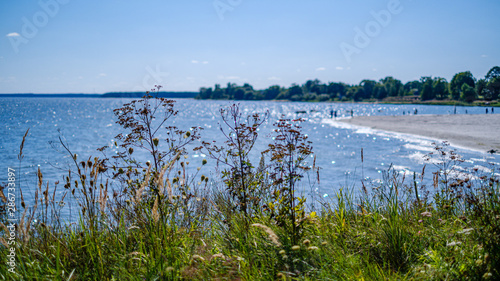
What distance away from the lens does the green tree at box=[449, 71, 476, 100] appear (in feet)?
509

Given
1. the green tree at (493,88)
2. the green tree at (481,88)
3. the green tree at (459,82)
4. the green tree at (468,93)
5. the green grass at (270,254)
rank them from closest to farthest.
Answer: the green grass at (270,254), the green tree at (493,88), the green tree at (468,93), the green tree at (481,88), the green tree at (459,82)

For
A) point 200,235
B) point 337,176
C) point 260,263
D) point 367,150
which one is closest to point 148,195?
point 200,235

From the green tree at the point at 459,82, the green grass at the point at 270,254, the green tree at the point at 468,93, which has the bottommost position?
the green grass at the point at 270,254

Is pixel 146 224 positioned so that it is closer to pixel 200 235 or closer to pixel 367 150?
pixel 200 235

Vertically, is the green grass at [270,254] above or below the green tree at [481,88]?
below

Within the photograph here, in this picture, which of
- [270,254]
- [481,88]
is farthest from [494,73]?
[270,254]

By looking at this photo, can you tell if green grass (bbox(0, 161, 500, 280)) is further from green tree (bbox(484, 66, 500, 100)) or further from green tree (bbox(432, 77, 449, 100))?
green tree (bbox(432, 77, 449, 100))

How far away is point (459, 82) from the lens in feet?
513

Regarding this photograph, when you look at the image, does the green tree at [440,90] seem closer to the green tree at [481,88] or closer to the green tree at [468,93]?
the green tree at [481,88]

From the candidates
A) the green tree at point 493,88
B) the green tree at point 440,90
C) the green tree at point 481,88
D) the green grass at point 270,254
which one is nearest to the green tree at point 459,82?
the green tree at point 481,88

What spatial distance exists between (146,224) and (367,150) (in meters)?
32.0

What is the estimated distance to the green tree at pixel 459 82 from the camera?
155 metres

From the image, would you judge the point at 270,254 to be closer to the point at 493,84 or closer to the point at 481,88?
the point at 493,84

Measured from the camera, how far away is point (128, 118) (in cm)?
434
